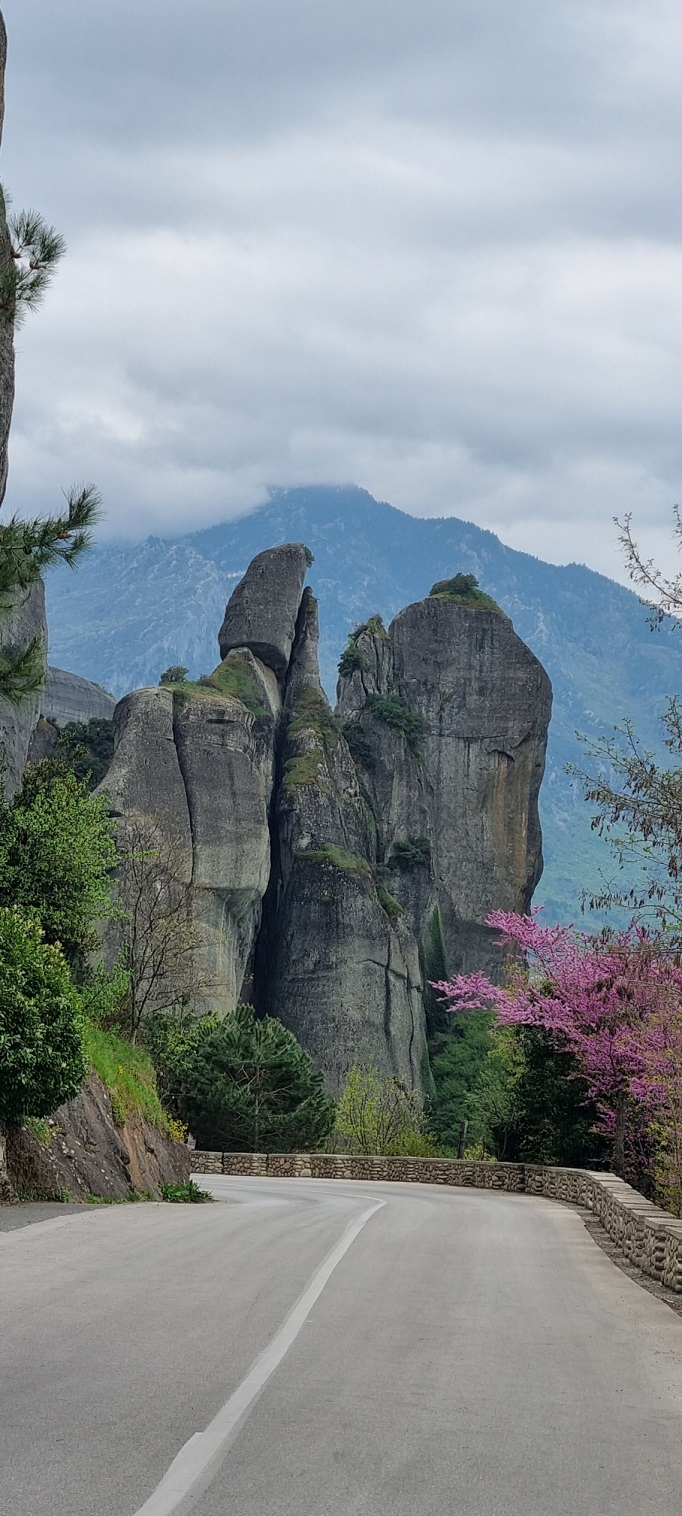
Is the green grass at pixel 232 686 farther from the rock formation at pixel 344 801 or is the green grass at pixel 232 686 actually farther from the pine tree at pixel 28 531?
the pine tree at pixel 28 531

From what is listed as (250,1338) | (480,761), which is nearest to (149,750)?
(480,761)

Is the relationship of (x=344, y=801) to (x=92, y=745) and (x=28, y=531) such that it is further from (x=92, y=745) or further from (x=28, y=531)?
(x=28, y=531)

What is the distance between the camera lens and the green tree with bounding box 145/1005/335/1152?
4869 cm

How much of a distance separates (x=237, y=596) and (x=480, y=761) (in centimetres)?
2169

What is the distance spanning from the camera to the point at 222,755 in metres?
74.7

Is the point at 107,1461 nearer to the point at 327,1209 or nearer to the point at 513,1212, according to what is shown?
the point at 327,1209

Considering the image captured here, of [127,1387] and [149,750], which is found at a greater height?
[149,750]

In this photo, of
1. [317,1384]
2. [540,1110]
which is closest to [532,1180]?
[540,1110]

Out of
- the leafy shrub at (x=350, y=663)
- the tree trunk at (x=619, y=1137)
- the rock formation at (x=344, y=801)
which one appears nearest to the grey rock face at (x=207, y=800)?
the rock formation at (x=344, y=801)

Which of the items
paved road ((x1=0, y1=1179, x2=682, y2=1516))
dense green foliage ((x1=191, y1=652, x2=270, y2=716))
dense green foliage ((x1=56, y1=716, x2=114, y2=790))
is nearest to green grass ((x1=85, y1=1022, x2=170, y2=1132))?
paved road ((x1=0, y1=1179, x2=682, y2=1516))

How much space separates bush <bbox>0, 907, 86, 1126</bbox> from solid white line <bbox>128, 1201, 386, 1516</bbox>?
8.34 meters

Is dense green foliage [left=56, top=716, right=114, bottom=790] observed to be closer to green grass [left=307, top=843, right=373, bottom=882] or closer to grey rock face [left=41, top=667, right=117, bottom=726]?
green grass [left=307, top=843, right=373, bottom=882]

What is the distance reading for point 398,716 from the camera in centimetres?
9550

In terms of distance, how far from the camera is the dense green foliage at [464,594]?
3986 inches
